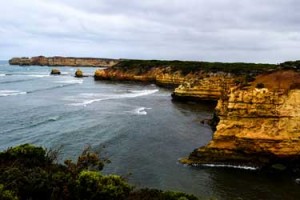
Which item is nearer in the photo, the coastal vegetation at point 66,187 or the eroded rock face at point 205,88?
the coastal vegetation at point 66,187

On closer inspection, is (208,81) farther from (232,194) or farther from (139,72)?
(139,72)

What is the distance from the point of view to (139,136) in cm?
4303

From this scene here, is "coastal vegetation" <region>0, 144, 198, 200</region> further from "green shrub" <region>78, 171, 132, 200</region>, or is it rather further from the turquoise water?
the turquoise water

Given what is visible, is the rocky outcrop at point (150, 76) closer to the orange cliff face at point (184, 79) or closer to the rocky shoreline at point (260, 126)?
the orange cliff face at point (184, 79)

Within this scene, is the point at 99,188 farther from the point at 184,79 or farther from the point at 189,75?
the point at 189,75

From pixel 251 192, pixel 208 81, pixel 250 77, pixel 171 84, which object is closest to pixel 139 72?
pixel 171 84

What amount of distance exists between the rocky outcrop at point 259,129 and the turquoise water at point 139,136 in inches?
56.1

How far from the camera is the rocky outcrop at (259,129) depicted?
102ft

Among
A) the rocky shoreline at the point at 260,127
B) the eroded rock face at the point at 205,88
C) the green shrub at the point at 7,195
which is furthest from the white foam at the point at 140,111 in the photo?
→ the green shrub at the point at 7,195

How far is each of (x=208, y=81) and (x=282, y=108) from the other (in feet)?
122

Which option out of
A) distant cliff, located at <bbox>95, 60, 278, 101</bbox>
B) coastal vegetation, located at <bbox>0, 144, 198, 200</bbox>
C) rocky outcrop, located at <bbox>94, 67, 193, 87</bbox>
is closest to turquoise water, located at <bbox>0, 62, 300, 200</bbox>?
distant cliff, located at <bbox>95, 60, 278, 101</bbox>

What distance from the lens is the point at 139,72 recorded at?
12500cm

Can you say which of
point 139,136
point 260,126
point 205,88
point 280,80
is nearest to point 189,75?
point 205,88

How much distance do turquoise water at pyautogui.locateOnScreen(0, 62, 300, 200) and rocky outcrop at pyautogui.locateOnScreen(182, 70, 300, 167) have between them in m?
1.42
